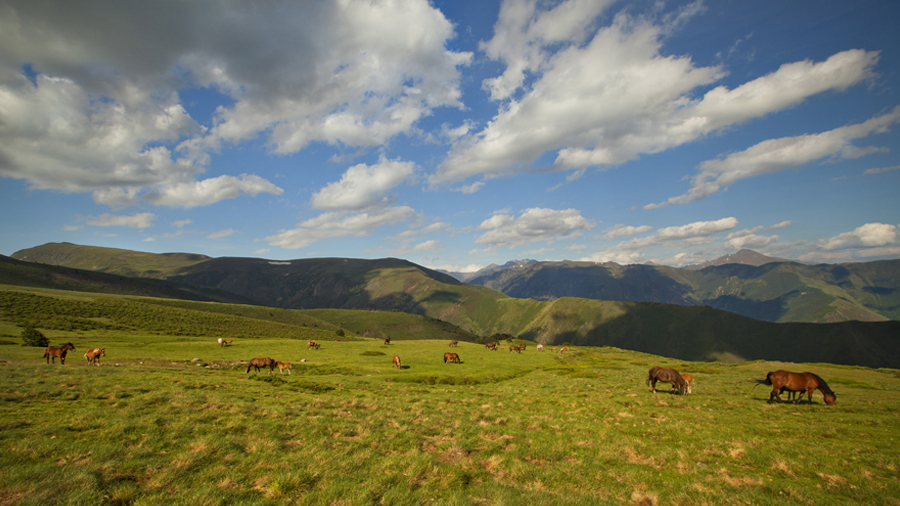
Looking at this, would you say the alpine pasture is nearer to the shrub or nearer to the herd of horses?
the herd of horses

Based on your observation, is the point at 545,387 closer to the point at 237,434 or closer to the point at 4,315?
the point at 237,434

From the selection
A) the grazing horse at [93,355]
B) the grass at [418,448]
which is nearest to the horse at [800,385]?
the grass at [418,448]

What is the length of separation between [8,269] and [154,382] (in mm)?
292115

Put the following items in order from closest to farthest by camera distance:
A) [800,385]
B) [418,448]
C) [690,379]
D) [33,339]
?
1. [418,448]
2. [800,385]
3. [690,379]
4. [33,339]

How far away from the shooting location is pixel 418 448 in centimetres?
1368

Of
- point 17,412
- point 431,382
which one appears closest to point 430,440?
point 17,412

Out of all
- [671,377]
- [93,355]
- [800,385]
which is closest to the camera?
[800,385]

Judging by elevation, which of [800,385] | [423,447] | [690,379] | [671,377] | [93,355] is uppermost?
[800,385]

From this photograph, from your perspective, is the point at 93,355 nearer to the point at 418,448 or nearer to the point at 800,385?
the point at 418,448

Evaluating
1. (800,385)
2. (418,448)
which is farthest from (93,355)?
(800,385)

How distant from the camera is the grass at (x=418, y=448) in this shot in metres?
9.04

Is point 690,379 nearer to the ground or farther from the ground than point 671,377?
nearer to the ground

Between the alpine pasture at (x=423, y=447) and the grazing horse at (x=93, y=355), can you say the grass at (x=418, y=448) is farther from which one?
the grazing horse at (x=93, y=355)

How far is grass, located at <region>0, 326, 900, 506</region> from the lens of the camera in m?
9.04
